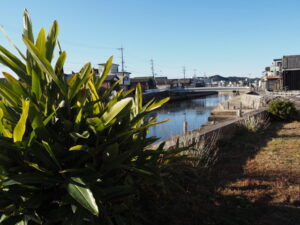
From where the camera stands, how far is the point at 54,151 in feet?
5.07

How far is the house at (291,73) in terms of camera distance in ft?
111

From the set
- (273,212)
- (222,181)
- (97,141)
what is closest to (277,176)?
(222,181)

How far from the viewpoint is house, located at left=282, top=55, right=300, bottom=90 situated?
33.9 metres

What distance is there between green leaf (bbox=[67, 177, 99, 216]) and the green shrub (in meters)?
9.60

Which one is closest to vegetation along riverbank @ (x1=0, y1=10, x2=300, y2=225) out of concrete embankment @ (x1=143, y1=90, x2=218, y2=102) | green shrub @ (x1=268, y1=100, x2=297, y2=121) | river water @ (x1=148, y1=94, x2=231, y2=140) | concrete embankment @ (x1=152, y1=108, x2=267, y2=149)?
river water @ (x1=148, y1=94, x2=231, y2=140)

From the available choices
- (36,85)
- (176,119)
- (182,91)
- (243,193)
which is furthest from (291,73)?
(36,85)

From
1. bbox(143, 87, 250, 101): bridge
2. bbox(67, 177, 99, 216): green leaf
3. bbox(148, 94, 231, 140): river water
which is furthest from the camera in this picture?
bbox(143, 87, 250, 101): bridge

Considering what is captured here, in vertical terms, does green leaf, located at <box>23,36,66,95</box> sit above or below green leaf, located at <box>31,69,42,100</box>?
above

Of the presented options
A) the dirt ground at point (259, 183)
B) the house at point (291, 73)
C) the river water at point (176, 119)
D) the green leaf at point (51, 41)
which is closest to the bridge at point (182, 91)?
the river water at point (176, 119)

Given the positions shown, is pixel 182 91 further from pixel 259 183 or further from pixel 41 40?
pixel 41 40

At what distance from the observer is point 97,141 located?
63.1 inches

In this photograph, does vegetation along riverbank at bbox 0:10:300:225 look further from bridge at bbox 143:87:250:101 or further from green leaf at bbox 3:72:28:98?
bridge at bbox 143:87:250:101

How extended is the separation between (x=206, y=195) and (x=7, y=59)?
239 centimetres

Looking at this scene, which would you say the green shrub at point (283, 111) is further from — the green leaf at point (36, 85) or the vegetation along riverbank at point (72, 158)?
the green leaf at point (36, 85)
